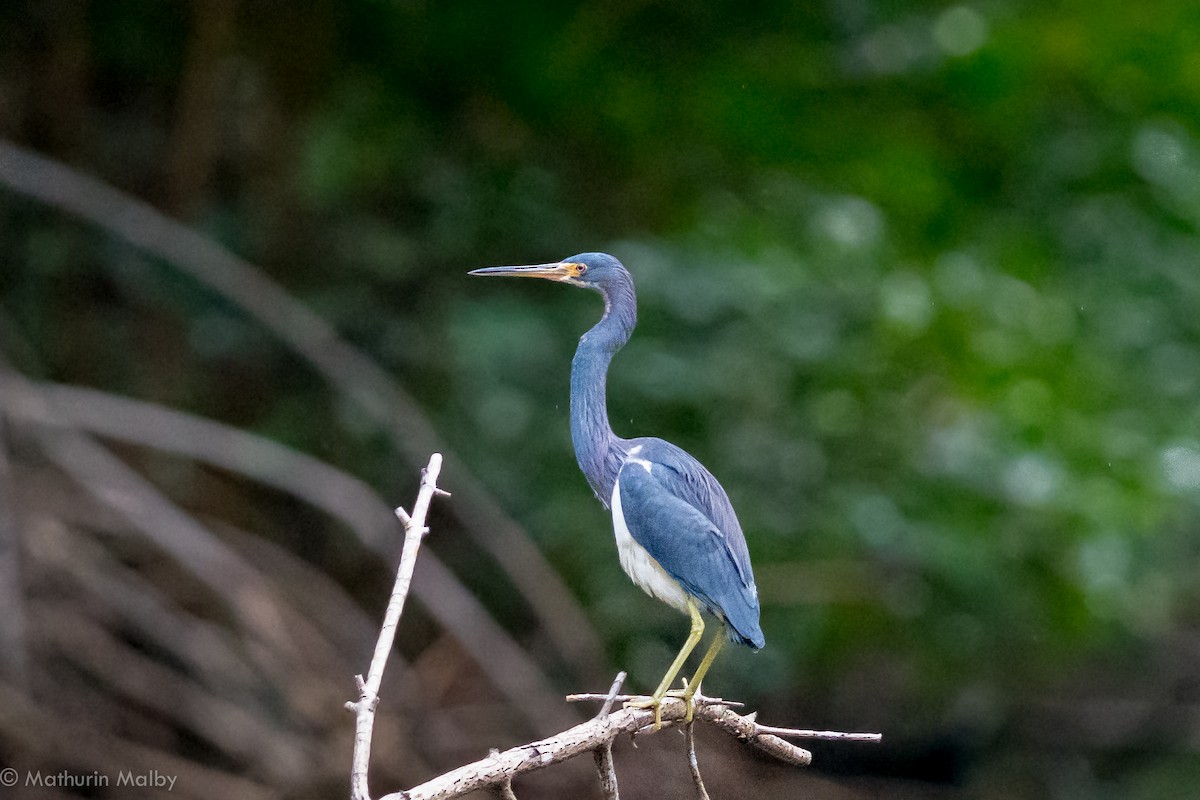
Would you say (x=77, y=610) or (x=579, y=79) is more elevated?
(x=579, y=79)

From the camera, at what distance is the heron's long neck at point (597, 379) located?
4.52 feet

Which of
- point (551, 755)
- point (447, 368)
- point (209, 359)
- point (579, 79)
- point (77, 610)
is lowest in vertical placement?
point (551, 755)

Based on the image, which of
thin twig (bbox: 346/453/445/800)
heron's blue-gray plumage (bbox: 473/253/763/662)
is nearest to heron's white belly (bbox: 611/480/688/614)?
heron's blue-gray plumage (bbox: 473/253/763/662)

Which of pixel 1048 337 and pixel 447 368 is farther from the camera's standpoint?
pixel 447 368

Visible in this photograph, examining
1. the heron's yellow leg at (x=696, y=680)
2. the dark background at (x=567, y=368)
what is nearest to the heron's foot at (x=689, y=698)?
the heron's yellow leg at (x=696, y=680)

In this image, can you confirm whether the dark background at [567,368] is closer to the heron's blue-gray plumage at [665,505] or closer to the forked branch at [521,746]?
the heron's blue-gray plumage at [665,505]

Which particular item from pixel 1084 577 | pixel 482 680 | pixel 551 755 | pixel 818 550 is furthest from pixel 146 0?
pixel 551 755

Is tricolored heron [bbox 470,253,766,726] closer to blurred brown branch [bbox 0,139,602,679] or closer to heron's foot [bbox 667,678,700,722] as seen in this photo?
heron's foot [bbox 667,678,700,722]

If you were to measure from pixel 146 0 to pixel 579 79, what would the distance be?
5.67ft

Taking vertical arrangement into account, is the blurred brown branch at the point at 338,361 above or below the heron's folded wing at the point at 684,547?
above

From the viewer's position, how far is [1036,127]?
4164mm

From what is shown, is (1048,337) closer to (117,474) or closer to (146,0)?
(117,474)

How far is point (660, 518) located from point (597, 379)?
224mm

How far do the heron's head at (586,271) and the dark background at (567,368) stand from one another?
72.2 inches
